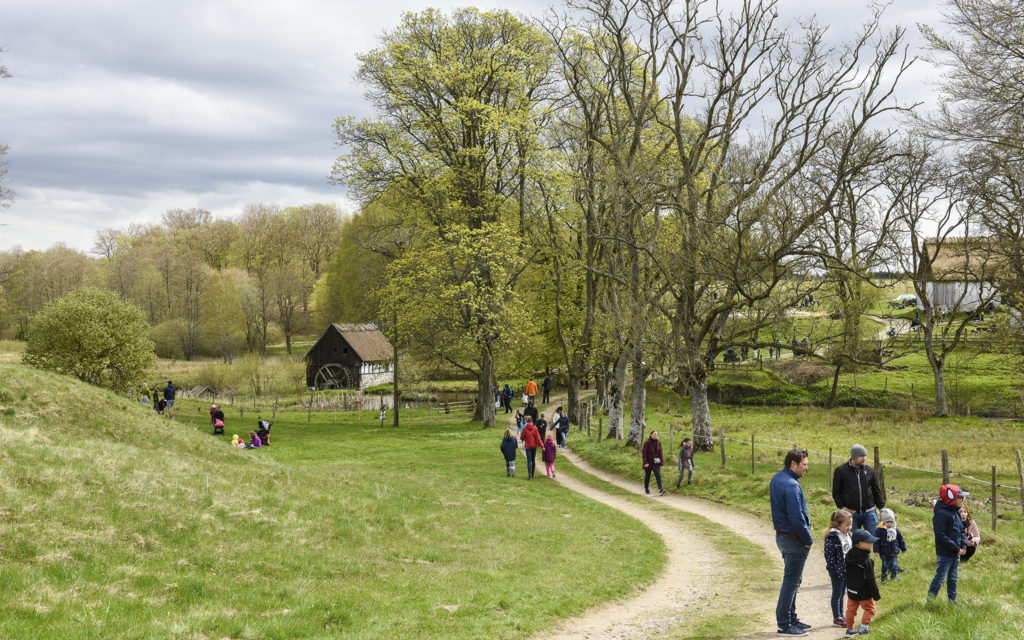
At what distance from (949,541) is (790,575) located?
240 centimetres

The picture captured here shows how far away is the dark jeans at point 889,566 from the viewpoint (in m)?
11.5

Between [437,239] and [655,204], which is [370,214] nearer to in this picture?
[437,239]

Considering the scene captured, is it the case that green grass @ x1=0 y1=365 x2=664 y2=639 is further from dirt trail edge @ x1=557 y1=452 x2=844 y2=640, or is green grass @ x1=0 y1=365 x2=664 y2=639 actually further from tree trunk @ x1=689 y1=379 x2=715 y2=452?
tree trunk @ x1=689 y1=379 x2=715 y2=452

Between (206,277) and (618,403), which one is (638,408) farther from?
(206,277)

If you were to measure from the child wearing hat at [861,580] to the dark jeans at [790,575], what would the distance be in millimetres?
543

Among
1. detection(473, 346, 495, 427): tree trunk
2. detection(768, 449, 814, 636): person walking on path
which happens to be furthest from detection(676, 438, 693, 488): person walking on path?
detection(473, 346, 495, 427): tree trunk

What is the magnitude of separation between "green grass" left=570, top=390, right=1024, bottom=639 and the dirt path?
0.77 m

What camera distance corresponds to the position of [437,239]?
37.7 metres

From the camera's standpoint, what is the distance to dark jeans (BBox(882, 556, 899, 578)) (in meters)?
11.5

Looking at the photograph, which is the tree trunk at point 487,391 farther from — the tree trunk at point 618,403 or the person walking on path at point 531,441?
the person walking on path at point 531,441

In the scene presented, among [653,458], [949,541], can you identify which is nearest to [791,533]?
[949,541]

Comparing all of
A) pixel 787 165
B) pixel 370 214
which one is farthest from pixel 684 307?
pixel 370 214

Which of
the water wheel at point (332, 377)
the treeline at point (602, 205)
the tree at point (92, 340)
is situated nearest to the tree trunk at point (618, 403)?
the treeline at point (602, 205)

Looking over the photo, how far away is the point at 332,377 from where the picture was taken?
69.1 m
